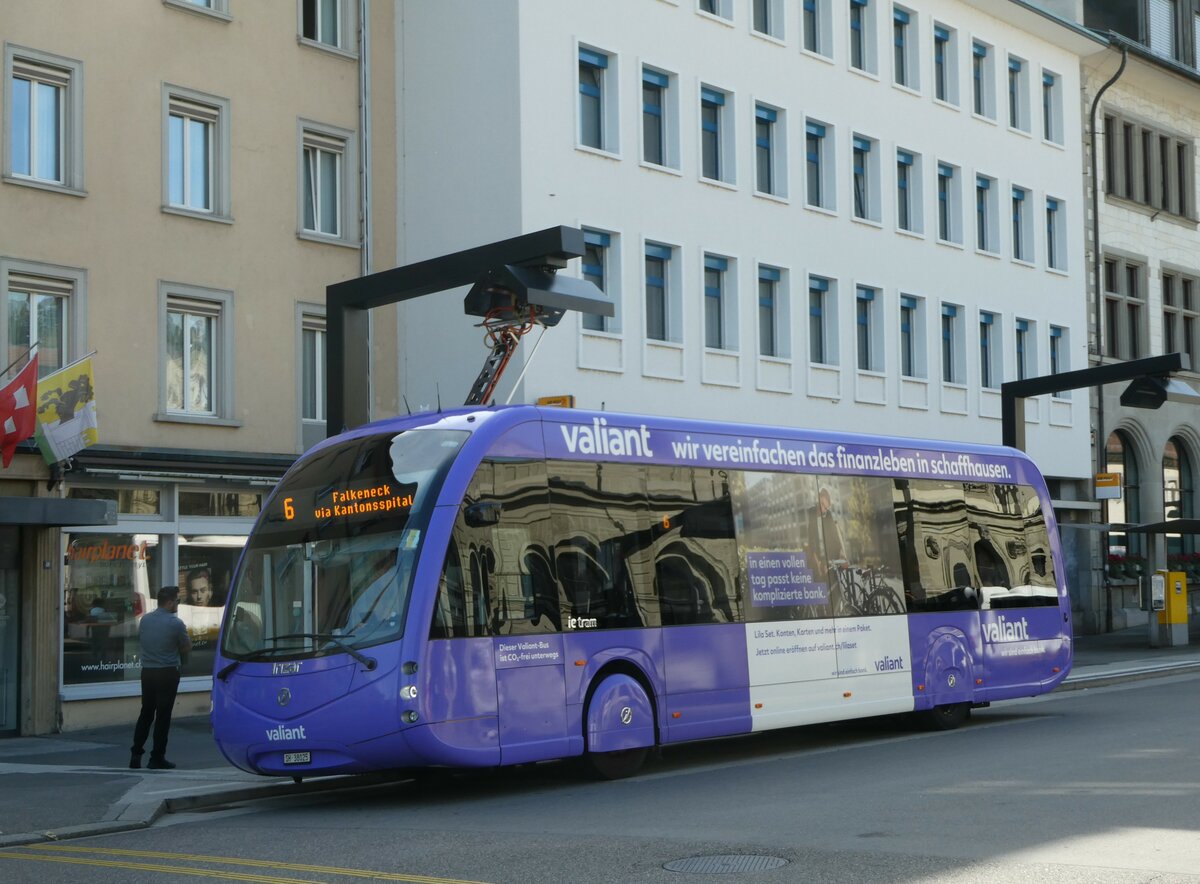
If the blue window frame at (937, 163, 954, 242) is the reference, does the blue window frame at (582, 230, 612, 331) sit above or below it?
below

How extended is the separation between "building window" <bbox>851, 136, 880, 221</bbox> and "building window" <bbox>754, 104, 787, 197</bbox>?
2.75 m

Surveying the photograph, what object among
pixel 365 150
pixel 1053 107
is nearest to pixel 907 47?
pixel 1053 107

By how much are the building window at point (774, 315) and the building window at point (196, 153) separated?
11.7 meters

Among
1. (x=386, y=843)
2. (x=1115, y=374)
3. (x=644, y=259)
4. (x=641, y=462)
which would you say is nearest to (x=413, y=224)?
(x=644, y=259)

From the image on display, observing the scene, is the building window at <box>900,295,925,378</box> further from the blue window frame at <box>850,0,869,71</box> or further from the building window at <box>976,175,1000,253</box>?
the blue window frame at <box>850,0,869,71</box>

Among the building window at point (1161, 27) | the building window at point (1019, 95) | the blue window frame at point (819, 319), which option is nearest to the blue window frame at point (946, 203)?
the building window at point (1019, 95)

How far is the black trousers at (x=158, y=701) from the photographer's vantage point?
16.6 m

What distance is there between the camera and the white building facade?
1085 inches

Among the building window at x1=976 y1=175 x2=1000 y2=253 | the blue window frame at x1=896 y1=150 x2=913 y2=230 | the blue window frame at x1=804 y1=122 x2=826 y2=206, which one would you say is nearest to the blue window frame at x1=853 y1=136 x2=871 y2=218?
the blue window frame at x1=804 y1=122 x2=826 y2=206

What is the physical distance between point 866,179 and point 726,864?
90.7 ft

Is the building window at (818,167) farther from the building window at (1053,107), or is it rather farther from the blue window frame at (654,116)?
the building window at (1053,107)

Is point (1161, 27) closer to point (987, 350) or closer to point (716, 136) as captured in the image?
point (987, 350)

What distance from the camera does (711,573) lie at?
15742mm

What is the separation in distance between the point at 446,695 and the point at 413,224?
15828 mm
